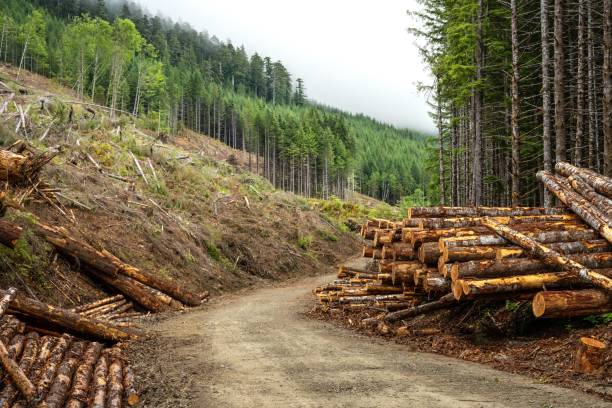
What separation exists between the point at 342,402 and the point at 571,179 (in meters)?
9.69

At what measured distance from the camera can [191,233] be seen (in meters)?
20.6

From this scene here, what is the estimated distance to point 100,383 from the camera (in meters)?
5.96

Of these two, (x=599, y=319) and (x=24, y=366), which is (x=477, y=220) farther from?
(x=24, y=366)

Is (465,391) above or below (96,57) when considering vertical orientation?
below

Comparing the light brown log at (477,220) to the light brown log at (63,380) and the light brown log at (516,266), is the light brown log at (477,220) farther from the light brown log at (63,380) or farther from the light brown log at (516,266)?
the light brown log at (63,380)

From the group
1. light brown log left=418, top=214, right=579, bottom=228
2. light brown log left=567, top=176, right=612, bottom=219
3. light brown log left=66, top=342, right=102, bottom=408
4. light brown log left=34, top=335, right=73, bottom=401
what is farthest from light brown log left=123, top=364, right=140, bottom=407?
light brown log left=567, top=176, right=612, bottom=219

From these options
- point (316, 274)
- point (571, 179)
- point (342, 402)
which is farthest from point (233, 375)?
point (316, 274)

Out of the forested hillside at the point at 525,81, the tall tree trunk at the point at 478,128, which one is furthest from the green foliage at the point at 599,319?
the tall tree trunk at the point at 478,128

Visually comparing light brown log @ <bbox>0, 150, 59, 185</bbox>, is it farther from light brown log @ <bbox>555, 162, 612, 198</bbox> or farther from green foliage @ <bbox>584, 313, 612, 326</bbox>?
light brown log @ <bbox>555, 162, 612, 198</bbox>

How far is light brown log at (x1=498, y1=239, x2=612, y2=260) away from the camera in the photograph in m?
8.34

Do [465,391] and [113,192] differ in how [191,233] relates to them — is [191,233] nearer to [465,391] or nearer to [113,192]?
[113,192]

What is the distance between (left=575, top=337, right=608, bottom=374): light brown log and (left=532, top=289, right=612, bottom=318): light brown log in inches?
35.2

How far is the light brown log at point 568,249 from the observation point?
8344mm

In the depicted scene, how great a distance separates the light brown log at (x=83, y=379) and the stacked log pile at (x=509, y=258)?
19.3 feet
